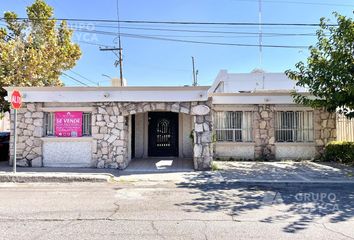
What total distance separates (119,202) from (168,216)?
1627 mm

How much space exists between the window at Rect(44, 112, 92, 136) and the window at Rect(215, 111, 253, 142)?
6.14m

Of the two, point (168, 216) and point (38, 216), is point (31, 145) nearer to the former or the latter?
point (38, 216)

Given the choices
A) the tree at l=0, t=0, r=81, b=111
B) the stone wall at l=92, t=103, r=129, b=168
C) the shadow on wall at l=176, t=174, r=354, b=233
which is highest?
the tree at l=0, t=0, r=81, b=111

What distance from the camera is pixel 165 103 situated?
468 inches

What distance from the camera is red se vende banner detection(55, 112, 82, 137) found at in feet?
40.2

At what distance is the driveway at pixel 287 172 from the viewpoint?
10215mm

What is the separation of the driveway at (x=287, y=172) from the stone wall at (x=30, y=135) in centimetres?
717

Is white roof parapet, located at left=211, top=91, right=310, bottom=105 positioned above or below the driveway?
above

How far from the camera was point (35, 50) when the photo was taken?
1622cm

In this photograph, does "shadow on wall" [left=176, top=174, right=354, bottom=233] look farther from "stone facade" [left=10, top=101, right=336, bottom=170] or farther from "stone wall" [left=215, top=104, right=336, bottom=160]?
"stone wall" [left=215, top=104, right=336, bottom=160]

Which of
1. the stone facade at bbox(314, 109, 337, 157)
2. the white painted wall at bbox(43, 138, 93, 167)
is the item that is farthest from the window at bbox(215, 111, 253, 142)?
the white painted wall at bbox(43, 138, 93, 167)

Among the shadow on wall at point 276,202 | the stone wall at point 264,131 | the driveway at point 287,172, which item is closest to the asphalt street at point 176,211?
the shadow on wall at point 276,202

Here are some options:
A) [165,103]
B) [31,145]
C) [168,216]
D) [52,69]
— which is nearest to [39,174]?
[31,145]

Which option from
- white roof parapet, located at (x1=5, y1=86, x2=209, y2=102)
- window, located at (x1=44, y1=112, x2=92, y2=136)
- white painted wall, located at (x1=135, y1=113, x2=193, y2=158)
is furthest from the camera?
white painted wall, located at (x1=135, y1=113, x2=193, y2=158)
